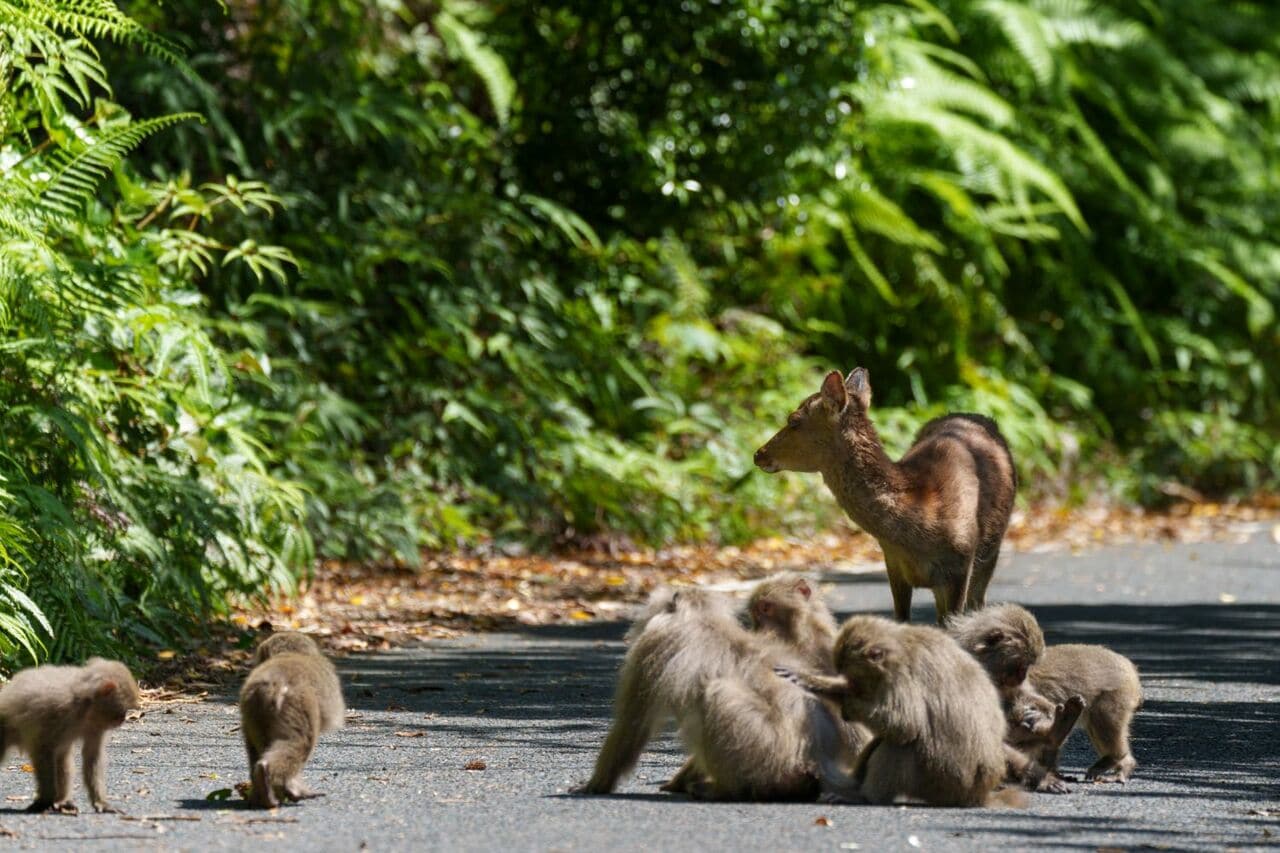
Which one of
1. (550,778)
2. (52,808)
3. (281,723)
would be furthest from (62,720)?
(550,778)

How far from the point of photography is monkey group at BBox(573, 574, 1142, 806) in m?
5.54

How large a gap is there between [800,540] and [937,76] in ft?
21.9

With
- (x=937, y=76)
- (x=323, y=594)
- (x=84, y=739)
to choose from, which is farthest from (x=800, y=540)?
(x=84, y=739)

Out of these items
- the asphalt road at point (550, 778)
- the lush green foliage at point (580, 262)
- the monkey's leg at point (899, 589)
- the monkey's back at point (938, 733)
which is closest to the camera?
the asphalt road at point (550, 778)

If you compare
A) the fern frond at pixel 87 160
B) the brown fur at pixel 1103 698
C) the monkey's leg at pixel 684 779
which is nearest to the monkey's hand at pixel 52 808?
the monkey's leg at pixel 684 779

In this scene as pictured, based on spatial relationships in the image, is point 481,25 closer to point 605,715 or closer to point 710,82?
point 710,82

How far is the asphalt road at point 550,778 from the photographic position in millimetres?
5082

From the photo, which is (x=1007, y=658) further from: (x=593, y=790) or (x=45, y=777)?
(x=45, y=777)

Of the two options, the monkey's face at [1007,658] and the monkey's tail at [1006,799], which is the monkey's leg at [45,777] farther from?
the monkey's face at [1007,658]

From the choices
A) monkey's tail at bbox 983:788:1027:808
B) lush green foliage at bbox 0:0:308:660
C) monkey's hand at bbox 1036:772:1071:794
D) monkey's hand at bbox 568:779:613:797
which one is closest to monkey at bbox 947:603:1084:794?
monkey's hand at bbox 1036:772:1071:794

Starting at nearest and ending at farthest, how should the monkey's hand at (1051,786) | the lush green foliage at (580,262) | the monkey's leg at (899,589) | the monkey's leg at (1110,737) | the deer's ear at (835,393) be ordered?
the monkey's hand at (1051,786) → the monkey's leg at (1110,737) → the monkey's leg at (899,589) → the deer's ear at (835,393) → the lush green foliage at (580,262)

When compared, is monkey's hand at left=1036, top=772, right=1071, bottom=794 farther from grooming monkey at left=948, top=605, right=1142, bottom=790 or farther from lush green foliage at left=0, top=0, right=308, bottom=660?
lush green foliage at left=0, top=0, right=308, bottom=660

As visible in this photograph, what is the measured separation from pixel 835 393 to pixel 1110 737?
3.12 meters

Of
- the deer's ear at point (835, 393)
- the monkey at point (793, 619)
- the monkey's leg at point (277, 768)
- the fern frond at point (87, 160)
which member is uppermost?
the fern frond at point (87, 160)
